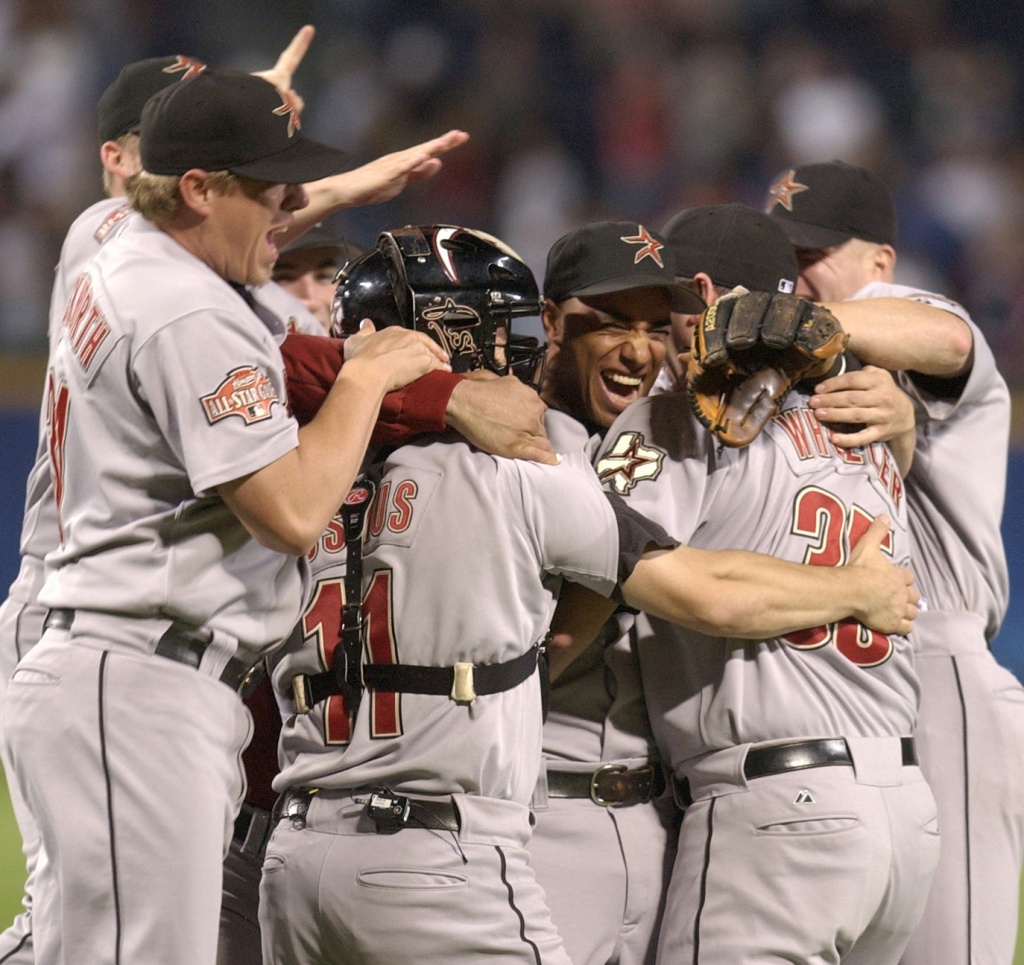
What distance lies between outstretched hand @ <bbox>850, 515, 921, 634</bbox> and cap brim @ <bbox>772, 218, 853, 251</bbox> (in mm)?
1255

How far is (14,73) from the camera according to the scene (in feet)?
35.6

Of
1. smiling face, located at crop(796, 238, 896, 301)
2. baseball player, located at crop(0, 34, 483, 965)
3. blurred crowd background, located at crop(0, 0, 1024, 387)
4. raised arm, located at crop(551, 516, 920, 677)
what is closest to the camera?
raised arm, located at crop(551, 516, 920, 677)

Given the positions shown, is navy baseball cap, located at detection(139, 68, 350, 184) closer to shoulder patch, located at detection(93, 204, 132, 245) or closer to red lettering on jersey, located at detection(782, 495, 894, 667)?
shoulder patch, located at detection(93, 204, 132, 245)

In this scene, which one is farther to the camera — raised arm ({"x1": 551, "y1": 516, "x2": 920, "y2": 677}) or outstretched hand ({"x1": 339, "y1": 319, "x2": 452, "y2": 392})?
raised arm ({"x1": 551, "y1": 516, "x2": 920, "y2": 677})

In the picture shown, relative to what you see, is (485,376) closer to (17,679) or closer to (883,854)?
(17,679)

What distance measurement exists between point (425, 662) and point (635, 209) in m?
8.57

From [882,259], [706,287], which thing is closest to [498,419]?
[706,287]

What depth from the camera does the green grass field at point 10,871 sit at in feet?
19.6

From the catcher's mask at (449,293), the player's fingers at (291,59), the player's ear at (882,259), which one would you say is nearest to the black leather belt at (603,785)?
the catcher's mask at (449,293)

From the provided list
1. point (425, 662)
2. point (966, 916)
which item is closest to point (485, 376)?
point (425, 662)

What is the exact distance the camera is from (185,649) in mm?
2643

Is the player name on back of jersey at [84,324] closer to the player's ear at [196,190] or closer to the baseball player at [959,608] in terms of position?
the player's ear at [196,190]

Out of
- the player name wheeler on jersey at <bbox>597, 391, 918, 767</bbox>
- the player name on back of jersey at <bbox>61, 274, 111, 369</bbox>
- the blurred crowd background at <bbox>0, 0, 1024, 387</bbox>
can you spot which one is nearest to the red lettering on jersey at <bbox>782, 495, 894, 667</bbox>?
the player name wheeler on jersey at <bbox>597, 391, 918, 767</bbox>

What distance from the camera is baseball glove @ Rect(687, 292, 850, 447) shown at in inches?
117
